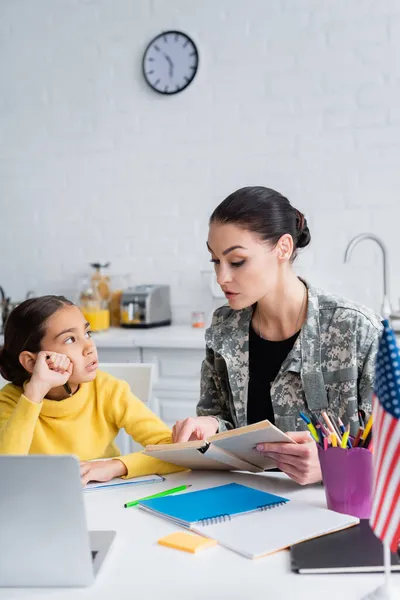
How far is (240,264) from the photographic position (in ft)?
6.01

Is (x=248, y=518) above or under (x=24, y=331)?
under

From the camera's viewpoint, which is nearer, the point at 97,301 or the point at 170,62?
the point at 97,301

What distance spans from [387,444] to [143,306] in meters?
2.68

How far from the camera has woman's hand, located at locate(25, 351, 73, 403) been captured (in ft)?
5.42

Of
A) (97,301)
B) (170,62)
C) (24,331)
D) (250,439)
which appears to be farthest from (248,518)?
(170,62)

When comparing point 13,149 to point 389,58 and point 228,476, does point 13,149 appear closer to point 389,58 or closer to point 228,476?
point 389,58

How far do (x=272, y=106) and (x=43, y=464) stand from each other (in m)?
2.87

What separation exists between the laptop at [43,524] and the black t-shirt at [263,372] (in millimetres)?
955

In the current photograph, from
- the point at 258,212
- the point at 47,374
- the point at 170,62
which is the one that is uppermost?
the point at 170,62

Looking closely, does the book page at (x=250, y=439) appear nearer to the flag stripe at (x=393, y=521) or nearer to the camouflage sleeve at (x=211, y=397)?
the flag stripe at (x=393, y=521)

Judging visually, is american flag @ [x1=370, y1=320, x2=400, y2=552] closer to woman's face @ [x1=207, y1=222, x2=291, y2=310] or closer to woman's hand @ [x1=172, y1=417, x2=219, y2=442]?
woman's hand @ [x1=172, y1=417, x2=219, y2=442]

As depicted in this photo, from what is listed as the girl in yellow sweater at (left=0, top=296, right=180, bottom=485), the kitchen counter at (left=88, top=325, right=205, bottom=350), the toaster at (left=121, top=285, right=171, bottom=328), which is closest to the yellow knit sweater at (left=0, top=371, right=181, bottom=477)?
the girl in yellow sweater at (left=0, top=296, right=180, bottom=485)

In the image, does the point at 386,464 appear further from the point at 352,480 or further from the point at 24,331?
the point at 24,331

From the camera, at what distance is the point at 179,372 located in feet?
10.4
